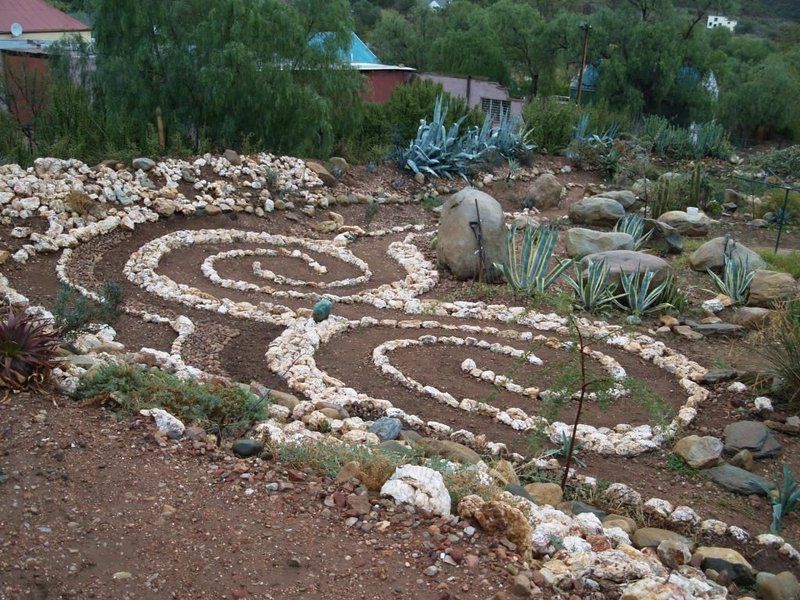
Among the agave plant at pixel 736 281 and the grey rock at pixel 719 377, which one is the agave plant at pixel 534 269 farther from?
the grey rock at pixel 719 377

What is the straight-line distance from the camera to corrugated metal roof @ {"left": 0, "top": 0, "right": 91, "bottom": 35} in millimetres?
28859

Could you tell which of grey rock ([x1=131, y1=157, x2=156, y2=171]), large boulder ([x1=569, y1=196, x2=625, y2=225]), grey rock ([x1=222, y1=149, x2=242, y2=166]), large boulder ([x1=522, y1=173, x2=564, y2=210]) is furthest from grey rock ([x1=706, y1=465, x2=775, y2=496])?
large boulder ([x1=522, y1=173, x2=564, y2=210])

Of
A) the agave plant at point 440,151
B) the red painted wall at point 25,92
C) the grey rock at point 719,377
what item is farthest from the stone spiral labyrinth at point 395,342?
the red painted wall at point 25,92

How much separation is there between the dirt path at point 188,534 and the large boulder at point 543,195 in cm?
1185

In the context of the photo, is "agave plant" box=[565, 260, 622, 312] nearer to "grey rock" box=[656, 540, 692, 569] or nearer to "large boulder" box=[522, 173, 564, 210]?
"grey rock" box=[656, 540, 692, 569]

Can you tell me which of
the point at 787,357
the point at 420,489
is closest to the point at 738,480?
the point at 787,357

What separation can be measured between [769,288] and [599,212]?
457cm

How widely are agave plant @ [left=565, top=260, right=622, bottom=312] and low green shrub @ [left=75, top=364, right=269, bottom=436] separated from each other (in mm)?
5046

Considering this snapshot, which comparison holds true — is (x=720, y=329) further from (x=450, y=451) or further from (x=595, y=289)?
(x=450, y=451)

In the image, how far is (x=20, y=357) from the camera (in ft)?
18.2

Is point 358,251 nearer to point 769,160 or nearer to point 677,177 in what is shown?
point 677,177

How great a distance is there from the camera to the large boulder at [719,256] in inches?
450

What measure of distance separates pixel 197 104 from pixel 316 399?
9.56m

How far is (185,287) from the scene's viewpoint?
9.84 m
